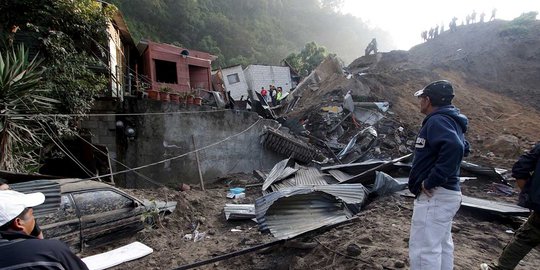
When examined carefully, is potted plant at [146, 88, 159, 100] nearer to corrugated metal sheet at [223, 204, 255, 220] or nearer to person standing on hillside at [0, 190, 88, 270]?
corrugated metal sheet at [223, 204, 255, 220]

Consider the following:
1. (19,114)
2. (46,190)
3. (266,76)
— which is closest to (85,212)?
(46,190)

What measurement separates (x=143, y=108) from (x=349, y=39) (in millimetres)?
61766

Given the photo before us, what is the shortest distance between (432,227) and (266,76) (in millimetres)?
24803

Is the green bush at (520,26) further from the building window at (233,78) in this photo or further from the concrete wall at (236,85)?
the building window at (233,78)

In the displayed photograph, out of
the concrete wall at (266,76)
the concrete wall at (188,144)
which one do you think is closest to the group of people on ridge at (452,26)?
the concrete wall at (266,76)

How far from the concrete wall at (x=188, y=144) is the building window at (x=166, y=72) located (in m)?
7.57

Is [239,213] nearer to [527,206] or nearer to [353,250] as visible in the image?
[353,250]

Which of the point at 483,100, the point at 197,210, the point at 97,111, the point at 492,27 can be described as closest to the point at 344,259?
the point at 197,210

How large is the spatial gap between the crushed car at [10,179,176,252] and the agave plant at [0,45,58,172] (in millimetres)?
1334

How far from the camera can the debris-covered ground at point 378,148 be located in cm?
421

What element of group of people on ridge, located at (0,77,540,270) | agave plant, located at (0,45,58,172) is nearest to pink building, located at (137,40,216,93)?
agave plant, located at (0,45,58,172)

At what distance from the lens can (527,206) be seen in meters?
2.98

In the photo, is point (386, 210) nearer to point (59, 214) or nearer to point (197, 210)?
point (197, 210)

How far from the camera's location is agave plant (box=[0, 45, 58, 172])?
18.2 feet
